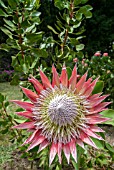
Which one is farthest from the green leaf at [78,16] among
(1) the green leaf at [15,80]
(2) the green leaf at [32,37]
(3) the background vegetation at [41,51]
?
(1) the green leaf at [15,80]

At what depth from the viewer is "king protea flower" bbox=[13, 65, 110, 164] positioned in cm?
103

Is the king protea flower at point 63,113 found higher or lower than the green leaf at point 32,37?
lower

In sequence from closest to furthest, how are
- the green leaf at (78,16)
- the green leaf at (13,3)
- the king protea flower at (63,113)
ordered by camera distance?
the king protea flower at (63,113), the green leaf at (13,3), the green leaf at (78,16)

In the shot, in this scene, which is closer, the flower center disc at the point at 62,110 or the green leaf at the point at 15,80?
the flower center disc at the point at 62,110

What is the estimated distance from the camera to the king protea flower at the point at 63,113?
103cm

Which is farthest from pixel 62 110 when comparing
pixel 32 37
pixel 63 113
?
pixel 32 37

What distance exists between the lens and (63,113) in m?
1.03

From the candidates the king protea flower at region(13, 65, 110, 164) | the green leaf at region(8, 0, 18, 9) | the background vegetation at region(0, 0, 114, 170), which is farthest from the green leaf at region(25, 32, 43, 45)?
the king protea flower at region(13, 65, 110, 164)

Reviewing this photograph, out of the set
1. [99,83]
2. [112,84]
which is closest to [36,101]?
[99,83]

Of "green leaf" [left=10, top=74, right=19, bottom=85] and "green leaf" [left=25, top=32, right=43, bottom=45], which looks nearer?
"green leaf" [left=25, top=32, right=43, bottom=45]

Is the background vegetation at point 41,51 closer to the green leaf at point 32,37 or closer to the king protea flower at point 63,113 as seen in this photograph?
the green leaf at point 32,37

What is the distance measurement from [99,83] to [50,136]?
320 mm

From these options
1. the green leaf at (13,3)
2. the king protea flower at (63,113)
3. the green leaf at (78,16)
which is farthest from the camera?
the green leaf at (78,16)

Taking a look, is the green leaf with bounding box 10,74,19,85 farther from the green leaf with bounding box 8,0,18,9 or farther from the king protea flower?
the king protea flower
